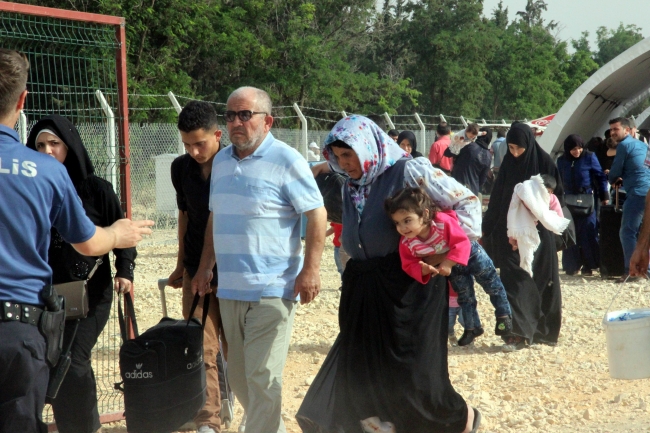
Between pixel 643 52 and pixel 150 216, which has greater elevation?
pixel 643 52

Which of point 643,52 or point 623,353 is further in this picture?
point 643,52

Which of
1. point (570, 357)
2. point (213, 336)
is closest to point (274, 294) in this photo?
point (213, 336)

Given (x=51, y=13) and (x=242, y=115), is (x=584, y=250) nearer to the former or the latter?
(x=242, y=115)

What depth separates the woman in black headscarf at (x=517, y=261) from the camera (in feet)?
22.5

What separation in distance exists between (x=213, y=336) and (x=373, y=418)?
44.6 inches

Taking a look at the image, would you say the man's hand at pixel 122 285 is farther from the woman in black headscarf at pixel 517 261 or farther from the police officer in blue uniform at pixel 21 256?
the woman in black headscarf at pixel 517 261

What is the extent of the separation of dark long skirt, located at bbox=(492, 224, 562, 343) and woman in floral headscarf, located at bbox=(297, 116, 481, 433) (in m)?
2.72

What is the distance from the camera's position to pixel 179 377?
4.19m

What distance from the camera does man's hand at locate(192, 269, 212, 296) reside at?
4449mm

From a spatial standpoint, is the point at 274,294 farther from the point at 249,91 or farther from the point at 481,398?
the point at 481,398

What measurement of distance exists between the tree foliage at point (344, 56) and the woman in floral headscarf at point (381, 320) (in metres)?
15.4

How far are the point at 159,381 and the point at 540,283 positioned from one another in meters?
3.87

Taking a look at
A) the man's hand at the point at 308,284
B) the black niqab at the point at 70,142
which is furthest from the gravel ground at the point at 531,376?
the black niqab at the point at 70,142

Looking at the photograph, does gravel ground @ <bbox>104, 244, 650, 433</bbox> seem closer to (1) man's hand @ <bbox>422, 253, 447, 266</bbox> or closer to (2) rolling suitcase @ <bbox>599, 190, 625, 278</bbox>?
(1) man's hand @ <bbox>422, 253, 447, 266</bbox>
